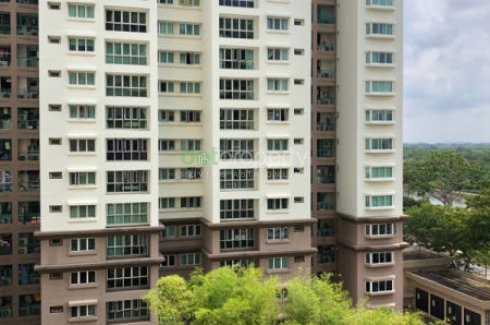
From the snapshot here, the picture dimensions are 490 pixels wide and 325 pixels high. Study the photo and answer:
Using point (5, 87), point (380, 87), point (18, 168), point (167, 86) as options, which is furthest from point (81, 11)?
point (380, 87)

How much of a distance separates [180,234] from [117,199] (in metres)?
4.98

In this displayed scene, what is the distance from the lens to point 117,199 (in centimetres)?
2505

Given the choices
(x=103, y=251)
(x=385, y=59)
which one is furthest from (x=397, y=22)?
(x=103, y=251)

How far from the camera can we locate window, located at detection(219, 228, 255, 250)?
27322mm

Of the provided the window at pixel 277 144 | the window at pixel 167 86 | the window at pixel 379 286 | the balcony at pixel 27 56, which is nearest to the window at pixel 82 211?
the window at pixel 167 86

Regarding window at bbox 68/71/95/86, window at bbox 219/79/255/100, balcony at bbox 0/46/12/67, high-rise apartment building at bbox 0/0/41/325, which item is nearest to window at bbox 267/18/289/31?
window at bbox 219/79/255/100

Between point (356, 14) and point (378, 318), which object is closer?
point (378, 318)

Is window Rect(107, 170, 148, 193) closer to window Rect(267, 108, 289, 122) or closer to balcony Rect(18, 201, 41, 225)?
balcony Rect(18, 201, 41, 225)

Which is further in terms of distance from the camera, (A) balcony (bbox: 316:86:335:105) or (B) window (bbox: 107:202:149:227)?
(A) balcony (bbox: 316:86:335:105)

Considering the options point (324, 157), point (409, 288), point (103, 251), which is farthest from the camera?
point (409, 288)

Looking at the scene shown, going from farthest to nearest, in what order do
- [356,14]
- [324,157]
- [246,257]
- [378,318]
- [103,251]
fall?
[324,157], [356,14], [246,257], [103,251], [378,318]

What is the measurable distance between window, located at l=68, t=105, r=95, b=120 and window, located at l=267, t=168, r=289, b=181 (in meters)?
9.77

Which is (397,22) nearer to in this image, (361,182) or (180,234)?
(361,182)

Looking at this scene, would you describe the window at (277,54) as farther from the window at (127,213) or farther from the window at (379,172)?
the window at (127,213)
